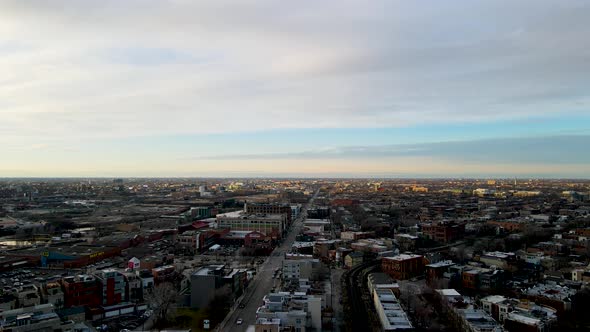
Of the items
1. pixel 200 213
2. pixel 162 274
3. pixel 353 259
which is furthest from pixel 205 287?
pixel 200 213

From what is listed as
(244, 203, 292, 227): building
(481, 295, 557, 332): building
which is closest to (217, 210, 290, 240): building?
(244, 203, 292, 227): building

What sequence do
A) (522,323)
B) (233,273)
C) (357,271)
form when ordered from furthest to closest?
(357,271), (233,273), (522,323)

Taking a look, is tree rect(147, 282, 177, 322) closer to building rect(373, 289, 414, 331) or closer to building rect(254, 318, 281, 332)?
building rect(254, 318, 281, 332)

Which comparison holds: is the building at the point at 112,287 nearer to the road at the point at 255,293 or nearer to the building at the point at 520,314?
the road at the point at 255,293

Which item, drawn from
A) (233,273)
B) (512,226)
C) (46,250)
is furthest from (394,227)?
(46,250)

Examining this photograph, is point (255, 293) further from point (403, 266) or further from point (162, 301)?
point (403, 266)

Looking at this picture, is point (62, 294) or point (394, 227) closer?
point (62, 294)

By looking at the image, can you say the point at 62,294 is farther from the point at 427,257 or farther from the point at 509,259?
the point at 509,259
